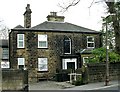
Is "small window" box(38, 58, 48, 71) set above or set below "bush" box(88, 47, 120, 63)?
below

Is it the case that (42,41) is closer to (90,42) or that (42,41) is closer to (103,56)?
(90,42)

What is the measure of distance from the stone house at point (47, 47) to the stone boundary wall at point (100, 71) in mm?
11365

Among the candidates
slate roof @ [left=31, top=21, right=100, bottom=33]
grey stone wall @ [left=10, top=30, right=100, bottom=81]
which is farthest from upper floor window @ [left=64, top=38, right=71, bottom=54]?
slate roof @ [left=31, top=21, right=100, bottom=33]

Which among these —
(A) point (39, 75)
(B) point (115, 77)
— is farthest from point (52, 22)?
(B) point (115, 77)

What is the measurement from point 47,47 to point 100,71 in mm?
13384

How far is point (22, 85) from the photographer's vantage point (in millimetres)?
24500

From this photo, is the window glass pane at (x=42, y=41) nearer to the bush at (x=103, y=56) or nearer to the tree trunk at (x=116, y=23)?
the bush at (x=103, y=56)

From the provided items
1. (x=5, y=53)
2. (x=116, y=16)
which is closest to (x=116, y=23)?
(x=116, y=16)

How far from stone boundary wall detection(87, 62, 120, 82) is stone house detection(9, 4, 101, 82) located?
1136 cm

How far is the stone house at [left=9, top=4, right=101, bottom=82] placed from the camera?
1447 inches

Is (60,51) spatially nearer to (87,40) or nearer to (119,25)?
(87,40)

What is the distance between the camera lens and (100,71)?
25547 millimetres

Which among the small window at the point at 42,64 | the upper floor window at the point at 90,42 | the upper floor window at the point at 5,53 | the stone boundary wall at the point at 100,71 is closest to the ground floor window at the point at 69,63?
the small window at the point at 42,64

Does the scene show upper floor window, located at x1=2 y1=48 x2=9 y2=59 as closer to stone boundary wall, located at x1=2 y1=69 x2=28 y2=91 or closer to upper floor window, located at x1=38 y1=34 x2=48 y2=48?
upper floor window, located at x1=38 y1=34 x2=48 y2=48
